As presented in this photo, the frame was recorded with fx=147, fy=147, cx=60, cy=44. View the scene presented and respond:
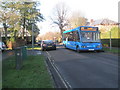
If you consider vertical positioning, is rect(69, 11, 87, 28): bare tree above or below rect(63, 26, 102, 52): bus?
above

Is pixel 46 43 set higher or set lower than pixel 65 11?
lower

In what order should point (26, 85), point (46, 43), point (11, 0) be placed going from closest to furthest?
1. point (26, 85)
2. point (46, 43)
3. point (11, 0)

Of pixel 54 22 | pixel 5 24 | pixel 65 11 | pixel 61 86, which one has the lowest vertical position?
pixel 61 86

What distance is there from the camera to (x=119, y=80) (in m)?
5.67

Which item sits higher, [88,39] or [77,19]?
[77,19]

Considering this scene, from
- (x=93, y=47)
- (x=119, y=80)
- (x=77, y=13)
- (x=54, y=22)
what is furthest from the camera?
(x=54, y=22)

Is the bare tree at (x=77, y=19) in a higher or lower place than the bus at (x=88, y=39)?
→ higher

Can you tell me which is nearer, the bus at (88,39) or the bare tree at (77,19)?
the bus at (88,39)

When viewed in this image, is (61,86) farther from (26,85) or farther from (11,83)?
(11,83)

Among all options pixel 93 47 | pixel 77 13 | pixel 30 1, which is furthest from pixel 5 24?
pixel 77 13

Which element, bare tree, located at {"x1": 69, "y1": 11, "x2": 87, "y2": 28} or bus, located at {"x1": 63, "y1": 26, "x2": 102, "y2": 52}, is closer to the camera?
bus, located at {"x1": 63, "y1": 26, "x2": 102, "y2": 52}

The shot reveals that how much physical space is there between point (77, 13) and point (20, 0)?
28.6 m

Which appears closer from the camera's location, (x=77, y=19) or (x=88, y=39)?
(x=88, y=39)

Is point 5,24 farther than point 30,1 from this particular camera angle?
No
